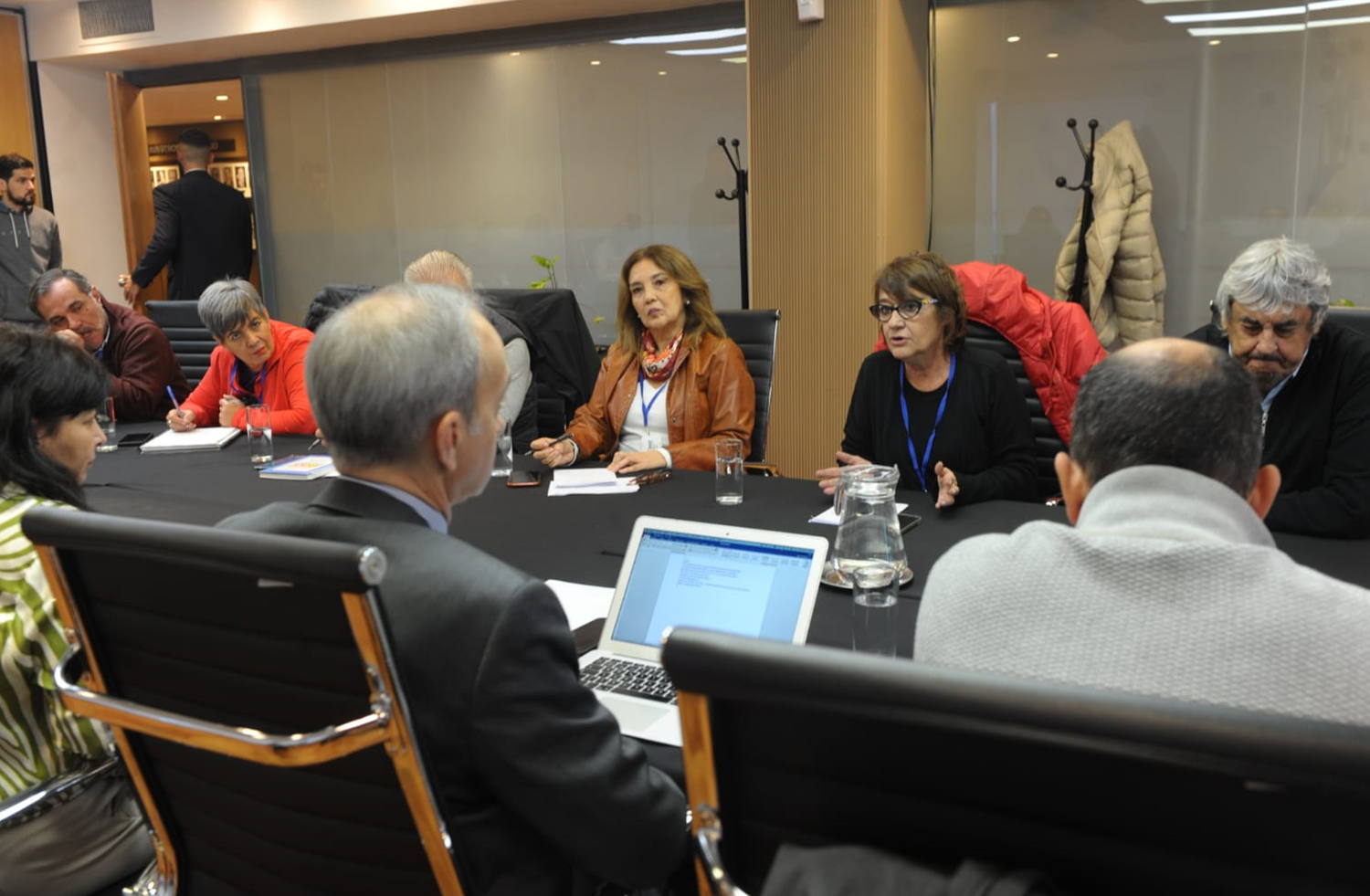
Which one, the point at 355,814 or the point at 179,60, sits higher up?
the point at 179,60

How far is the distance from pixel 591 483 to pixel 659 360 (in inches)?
28.9

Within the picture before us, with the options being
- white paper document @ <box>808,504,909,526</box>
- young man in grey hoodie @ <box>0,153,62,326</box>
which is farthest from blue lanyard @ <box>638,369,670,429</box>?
young man in grey hoodie @ <box>0,153,62,326</box>

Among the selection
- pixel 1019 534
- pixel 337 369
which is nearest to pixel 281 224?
pixel 337 369

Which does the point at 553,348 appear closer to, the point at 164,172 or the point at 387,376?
the point at 387,376

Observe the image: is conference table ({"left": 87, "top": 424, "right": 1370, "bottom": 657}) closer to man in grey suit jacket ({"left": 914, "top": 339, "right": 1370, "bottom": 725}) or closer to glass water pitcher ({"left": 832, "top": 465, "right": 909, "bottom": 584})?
glass water pitcher ({"left": 832, "top": 465, "right": 909, "bottom": 584})

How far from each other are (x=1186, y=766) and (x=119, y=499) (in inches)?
111

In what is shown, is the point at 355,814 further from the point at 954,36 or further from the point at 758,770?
the point at 954,36

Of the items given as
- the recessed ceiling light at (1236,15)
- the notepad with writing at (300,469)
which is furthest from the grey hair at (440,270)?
the recessed ceiling light at (1236,15)

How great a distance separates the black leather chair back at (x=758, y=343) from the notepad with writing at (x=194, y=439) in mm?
1695

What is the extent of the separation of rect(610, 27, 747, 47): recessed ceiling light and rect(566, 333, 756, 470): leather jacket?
3.14m

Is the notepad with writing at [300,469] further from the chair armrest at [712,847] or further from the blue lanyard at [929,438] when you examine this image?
the chair armrest at [712,847]

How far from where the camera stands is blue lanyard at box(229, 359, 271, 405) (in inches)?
156

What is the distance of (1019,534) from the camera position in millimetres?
1034

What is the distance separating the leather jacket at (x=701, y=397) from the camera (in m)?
3.35
